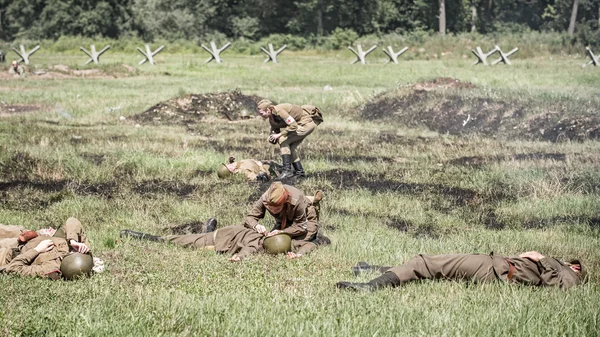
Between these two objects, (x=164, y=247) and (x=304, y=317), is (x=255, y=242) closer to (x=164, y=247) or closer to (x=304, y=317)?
(x=164, y=247)

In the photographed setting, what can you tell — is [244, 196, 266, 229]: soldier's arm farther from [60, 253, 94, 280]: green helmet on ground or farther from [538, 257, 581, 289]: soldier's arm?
[538, 257, 581, 289]: soldier's arm

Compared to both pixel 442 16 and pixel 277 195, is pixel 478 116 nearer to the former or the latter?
pixel 277 195

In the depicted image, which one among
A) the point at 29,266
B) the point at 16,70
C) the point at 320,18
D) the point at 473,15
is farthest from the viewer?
the point at 473,15

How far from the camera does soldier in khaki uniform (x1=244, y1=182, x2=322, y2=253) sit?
10.2m

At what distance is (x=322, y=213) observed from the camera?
12.7 m

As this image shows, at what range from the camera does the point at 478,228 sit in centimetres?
1193

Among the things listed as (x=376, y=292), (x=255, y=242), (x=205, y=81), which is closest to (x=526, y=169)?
(x=255, y=242)

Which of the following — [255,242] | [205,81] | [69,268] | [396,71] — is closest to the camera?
[69,268]

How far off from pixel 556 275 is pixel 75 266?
5379 mm

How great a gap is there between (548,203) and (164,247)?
22.7 feet

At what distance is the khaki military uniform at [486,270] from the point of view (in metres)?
8.30

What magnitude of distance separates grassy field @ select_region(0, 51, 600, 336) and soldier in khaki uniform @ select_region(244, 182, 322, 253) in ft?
1.26

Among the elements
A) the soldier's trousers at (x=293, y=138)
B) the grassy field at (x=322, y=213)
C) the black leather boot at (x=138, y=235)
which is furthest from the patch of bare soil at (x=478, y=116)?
the black leather boot at (x=138, y=235)

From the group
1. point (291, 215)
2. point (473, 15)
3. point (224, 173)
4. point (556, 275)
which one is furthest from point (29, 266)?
point (473, 15)
